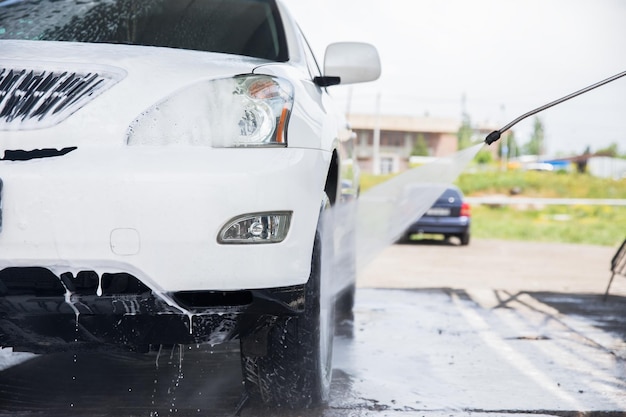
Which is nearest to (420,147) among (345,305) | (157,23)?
(345,305)

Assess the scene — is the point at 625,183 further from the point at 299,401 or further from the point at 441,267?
the point at 299,401

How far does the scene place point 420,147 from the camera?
271ft

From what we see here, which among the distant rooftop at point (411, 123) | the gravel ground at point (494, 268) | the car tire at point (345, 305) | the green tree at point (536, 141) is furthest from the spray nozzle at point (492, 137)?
the green tree at point (536, 141)

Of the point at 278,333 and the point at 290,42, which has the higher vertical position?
the point at 290,42

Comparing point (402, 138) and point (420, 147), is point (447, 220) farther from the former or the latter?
point (402, 138)

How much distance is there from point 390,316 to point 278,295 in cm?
383

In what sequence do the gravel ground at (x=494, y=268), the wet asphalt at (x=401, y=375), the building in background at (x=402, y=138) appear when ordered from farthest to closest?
the building in background at (x=402, y=138)
the gravel ground at (x=494, y=268)
the wet asphalt at (x=401, y=375)

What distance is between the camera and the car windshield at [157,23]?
3709 mm

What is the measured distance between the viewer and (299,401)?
11.7 ft

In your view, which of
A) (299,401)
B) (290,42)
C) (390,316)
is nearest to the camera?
(299,401)

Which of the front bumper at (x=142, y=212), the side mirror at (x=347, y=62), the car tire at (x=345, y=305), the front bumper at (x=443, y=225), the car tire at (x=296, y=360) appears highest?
the side mirror at (x=347, y=62)

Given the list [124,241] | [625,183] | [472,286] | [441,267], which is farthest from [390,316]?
[625,183]

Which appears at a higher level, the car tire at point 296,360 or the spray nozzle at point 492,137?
the spray nozzle at point 492,137

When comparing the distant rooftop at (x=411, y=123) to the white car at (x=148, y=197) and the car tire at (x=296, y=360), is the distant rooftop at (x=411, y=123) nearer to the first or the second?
the car tire at (x=296, y=360)
